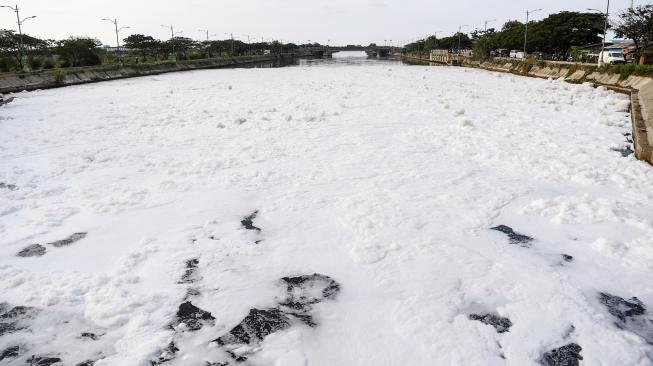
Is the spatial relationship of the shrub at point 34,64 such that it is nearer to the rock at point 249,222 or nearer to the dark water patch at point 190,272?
the rock at point 249,222

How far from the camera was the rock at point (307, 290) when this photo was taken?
4316 mm

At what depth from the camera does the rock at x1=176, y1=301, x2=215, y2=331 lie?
13.0 ft

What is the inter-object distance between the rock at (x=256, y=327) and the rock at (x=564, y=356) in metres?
2.13

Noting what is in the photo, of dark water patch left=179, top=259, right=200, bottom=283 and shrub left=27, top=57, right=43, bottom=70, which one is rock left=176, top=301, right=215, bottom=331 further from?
shrub left=27, top=57, right=43, bottom=70

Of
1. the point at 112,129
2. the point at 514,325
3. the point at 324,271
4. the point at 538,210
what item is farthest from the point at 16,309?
the point at 112,129

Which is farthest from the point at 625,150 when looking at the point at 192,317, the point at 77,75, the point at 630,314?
the point at 77,75

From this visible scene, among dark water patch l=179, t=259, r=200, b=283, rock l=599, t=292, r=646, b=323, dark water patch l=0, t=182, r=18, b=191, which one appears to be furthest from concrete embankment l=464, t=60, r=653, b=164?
dark water patch l=0, t=182, r=18, b=191

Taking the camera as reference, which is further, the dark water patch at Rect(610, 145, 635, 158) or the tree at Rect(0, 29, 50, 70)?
the tree at Rect(0, 29, 50, 70)

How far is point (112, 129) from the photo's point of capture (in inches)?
535

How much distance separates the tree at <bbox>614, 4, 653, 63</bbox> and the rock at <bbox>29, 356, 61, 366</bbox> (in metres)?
43.4

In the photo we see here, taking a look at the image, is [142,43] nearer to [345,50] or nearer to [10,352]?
[10,352]

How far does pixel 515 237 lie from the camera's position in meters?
5.61

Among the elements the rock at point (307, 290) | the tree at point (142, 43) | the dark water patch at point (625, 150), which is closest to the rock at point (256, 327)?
the rock at point (307, 290)

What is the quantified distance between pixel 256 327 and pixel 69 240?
321 centimetres
